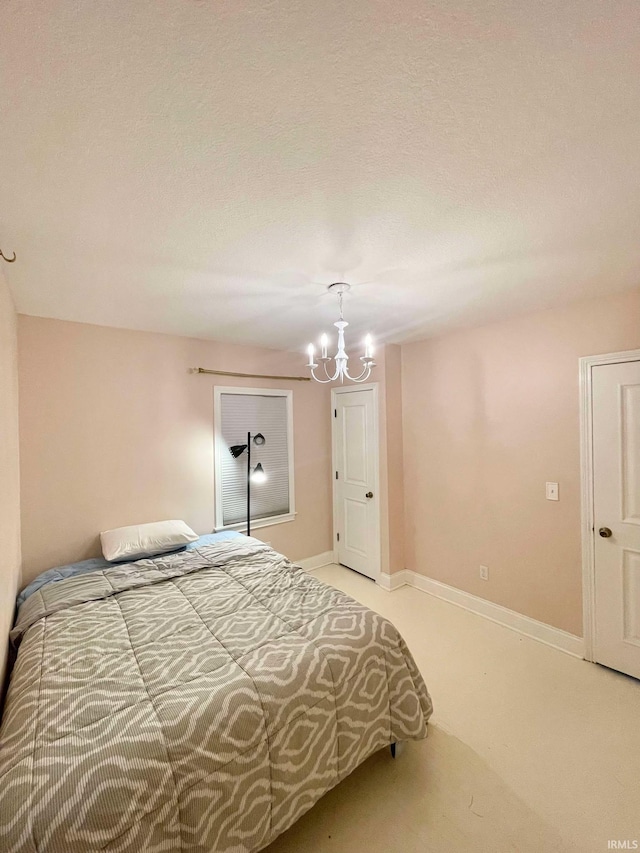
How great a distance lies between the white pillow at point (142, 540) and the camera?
8.14 feet

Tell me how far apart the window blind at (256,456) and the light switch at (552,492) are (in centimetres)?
234

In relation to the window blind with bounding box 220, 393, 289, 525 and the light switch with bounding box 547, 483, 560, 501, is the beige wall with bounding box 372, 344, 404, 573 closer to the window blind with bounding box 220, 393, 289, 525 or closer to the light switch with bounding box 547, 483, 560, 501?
the window blind with bounding box 220, 393, 289, 525

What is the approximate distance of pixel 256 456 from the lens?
140 inches

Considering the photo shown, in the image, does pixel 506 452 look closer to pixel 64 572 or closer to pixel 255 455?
pixel 255 455

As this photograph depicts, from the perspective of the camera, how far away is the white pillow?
2.48 m

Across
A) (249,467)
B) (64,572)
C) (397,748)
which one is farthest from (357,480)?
(64,572)

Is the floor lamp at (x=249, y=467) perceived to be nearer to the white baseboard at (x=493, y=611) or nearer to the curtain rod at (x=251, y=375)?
the curtain rod at (x=251, y=375)

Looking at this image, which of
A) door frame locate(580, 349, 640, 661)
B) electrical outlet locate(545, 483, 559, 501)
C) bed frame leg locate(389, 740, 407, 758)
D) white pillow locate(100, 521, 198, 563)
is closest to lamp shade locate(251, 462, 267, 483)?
white pillow locate(100, 521, 198, 563)

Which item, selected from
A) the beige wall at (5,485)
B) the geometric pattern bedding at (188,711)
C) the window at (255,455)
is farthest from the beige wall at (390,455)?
the beige wall at (5,485)

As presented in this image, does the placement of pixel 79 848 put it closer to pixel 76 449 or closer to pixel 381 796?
pixel 381 796

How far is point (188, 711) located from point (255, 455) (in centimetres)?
245

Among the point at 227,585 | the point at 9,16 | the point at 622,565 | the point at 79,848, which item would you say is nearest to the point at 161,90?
the point at 9,16

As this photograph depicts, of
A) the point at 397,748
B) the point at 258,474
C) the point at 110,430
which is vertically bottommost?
the point at 397,748

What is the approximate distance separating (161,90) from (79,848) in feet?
6.33
